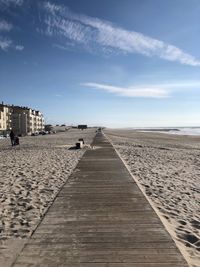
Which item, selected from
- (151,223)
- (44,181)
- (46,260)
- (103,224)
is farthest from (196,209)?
(44,181)

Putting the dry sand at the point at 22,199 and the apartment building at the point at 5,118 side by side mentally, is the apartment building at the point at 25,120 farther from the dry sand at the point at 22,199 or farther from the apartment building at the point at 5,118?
the dry sand at the point at 22,199

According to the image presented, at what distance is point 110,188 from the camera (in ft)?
38.8

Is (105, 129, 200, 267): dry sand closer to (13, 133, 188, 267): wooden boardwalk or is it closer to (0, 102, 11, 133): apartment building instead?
(13, 133, 188, 267): wooden boardwalk

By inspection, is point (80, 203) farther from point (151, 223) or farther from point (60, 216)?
point (151, 223)

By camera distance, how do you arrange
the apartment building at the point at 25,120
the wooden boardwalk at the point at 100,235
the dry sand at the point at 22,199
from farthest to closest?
the apartment building at the point at 25,120 → the dry sand at the point at 22,199 → the wooden boardwalk at the point at 100,235

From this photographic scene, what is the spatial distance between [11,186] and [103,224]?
6353 millimetres

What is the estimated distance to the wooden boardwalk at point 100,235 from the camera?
18.4ft

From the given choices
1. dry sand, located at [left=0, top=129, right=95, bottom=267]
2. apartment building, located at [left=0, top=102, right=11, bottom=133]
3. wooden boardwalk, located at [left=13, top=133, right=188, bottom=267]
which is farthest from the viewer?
apartment building, located at [left=0, top=102, right=11, bottom=133]

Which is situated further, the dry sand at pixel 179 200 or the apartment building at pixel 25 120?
the apartment building at pixel 25 120

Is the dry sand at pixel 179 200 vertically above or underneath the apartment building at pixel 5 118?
underneath

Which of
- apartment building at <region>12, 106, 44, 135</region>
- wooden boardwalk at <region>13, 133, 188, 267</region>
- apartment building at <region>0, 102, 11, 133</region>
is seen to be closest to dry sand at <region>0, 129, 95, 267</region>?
wooden boardwalk at <region>13, 133, 188, 267</region>

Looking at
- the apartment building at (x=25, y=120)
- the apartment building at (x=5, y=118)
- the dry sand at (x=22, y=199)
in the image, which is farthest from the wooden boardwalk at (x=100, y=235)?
the apartment building at (x=5, y=118)

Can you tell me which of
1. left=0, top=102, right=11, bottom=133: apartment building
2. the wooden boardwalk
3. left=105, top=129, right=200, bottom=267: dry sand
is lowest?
left=105, top=129, right=200, bottom=267: dry sand

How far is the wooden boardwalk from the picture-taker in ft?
18.4
